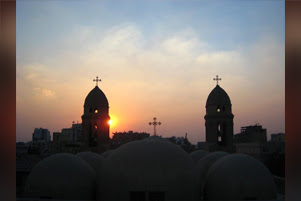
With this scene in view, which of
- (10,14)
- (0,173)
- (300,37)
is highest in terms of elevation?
(10,14)

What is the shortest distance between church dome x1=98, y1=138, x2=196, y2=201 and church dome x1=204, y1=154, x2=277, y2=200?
2.19m

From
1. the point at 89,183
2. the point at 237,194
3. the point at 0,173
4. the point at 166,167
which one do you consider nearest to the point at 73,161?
the point at 89,183

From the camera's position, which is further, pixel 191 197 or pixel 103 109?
pixel 103 109

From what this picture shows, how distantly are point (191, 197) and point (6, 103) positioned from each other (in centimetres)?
869

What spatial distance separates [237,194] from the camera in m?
13.0

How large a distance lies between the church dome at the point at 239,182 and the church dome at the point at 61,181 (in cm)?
527

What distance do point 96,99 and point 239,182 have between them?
14.7m

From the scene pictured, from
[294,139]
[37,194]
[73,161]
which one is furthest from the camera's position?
[73,161]

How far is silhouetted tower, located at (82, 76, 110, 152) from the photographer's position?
2478 centimetres

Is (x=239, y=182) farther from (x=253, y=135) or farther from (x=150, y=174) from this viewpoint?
(x=253, y=135)

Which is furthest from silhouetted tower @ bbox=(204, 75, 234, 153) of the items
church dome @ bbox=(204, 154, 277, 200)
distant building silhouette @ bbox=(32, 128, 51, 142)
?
distant building silhouette @ bbox=(32, 128, 51, 142)

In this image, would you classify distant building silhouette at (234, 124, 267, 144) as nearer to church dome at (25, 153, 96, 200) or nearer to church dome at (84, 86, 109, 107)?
church dome at (84, 86, 109, 107)

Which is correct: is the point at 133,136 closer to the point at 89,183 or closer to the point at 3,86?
the point at 89,183

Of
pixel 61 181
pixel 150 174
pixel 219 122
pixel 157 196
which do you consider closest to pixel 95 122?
pixel 219 122
